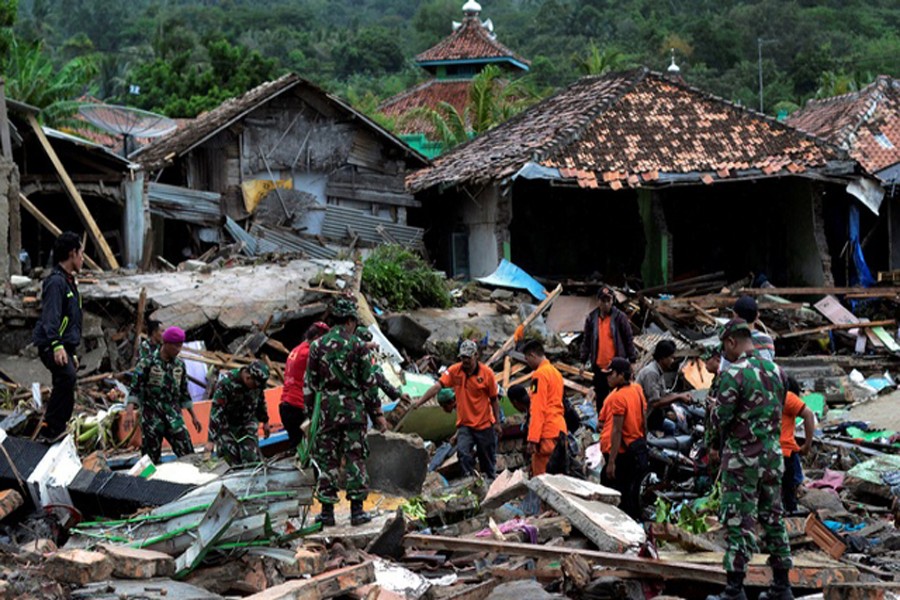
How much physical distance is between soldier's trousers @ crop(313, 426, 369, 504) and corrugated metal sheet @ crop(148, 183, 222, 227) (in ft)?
50.0

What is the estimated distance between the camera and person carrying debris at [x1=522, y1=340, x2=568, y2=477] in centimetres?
1076

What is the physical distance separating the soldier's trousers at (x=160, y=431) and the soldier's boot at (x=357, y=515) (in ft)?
7.75

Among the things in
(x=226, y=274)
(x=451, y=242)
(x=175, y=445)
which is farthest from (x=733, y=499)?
(x=451, y=242)

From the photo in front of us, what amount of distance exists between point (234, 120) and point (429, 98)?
74.9 ft

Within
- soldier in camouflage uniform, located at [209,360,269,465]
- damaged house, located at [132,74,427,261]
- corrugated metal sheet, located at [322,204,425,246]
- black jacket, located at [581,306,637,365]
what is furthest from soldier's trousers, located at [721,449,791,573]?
corrugated metal sheet, located at [322,204,425,246]

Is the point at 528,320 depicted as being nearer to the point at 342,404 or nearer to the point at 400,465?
the point at 400,465

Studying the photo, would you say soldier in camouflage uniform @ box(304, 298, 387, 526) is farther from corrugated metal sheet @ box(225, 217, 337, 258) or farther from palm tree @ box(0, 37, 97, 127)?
palm tree @ box(0, 37, 97, 127)

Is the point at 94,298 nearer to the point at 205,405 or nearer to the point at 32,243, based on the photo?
the point at 205,405

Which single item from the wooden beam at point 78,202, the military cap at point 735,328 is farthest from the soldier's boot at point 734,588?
the wooden beam at point 78,202

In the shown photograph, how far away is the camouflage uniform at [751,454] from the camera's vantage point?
24.8 feet

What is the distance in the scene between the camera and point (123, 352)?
16.3 meters

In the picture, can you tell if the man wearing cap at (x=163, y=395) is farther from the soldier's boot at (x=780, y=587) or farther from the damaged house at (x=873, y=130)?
the damaged house at (x=873, y=130)

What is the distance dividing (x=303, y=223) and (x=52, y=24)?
2677 inches

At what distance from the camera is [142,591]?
7254 mm
